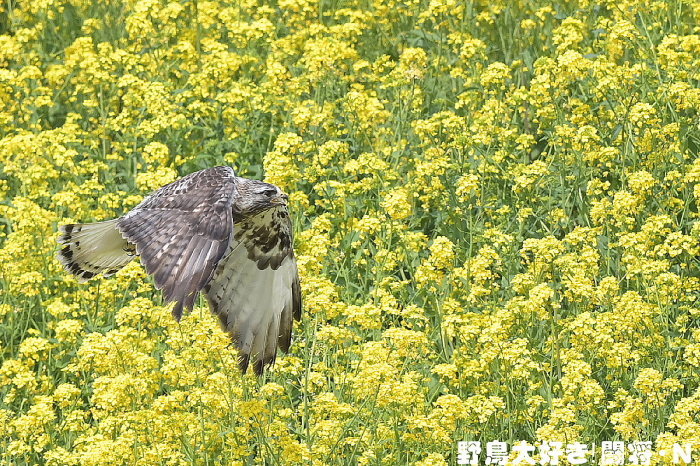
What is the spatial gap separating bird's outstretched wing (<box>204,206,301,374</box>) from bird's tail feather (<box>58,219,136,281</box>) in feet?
1.62

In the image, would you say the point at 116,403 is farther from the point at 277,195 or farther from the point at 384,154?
the point at 384,154

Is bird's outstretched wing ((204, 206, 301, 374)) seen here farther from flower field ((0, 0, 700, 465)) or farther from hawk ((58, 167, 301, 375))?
flower field ((0, 0, 700, 465))

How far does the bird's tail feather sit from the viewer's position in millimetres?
7918

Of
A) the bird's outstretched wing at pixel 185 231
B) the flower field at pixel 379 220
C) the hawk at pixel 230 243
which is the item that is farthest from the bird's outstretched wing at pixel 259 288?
the bird's outstretched wing at pixel 185 231

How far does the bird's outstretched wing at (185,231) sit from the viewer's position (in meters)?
6.75

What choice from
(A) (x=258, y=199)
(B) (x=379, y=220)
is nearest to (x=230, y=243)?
(A) (x=258, y=199)

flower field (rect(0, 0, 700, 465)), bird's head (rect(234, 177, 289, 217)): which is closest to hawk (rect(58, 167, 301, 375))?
bird's head (rect(234, 177, 289, 217))

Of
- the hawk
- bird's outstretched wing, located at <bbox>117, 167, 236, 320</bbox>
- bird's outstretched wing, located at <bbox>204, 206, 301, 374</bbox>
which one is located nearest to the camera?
bird's outstretched wing, located at <bbox>117, 167, 236, 320</bbox>

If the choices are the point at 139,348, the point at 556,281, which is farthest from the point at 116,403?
the point at 556,281

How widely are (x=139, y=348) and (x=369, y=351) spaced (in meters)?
1.28

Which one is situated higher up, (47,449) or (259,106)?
(259,106)

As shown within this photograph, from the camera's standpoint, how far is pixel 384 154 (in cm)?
997

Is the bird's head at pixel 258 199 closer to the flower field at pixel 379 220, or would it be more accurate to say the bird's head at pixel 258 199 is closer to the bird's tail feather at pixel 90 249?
the flower field at pixel 379 220

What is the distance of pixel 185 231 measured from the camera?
7043 millimetres
